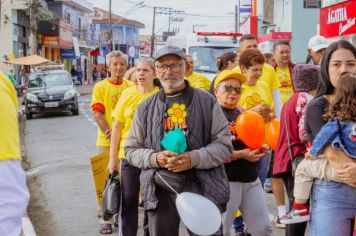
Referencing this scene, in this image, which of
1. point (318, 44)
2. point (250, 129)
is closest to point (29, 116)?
point (318, 44)

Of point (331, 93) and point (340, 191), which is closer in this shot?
point (340, 191)

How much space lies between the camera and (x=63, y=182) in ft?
31.7

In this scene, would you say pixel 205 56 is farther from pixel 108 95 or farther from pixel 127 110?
pixel 127 110

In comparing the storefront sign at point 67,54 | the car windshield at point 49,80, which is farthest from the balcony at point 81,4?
the car windshield at point 49,80

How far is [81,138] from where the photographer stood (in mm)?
15375

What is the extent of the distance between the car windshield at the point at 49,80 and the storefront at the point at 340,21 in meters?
12.0

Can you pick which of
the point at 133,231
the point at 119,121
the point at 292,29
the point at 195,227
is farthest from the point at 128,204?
the point at 292,29

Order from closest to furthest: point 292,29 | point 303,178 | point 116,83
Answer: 1. point 303,178
2. point 116,83
3. point 292,29

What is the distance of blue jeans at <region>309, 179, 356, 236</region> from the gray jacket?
0.72 meters

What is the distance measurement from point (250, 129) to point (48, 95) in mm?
18175

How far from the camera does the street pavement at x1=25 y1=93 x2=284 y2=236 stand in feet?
23.1

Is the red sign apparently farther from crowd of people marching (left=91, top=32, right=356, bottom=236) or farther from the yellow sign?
the yellow sign

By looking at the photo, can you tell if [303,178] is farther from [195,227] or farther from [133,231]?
[133,231]

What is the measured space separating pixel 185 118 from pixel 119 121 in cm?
175
